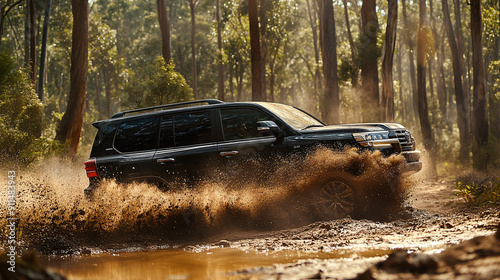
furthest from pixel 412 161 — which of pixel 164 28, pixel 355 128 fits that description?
pixel 164 28

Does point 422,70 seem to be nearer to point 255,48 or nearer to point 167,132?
point 255,48

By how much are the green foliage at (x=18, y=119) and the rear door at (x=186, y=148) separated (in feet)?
29.3

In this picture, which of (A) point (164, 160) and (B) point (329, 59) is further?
(B) point (329, 59)

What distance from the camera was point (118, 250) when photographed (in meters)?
7.05

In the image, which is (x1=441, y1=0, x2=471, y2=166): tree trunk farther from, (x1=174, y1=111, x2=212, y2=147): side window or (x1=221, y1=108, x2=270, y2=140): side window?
(x1=174, y1=111, x2=212, y2=147): side window

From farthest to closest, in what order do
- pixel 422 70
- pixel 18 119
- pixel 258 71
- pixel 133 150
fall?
pixel 422 70 → pixel 258 71 → pixel 18 119 → pixel 133 150

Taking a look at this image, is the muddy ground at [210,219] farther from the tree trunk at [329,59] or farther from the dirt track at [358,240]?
the tree trunk at [329,59]

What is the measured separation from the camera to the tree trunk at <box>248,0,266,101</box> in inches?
757

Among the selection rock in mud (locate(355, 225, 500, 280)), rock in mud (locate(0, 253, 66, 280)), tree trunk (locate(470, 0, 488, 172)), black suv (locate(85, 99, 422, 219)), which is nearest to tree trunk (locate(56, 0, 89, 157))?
black suv (locate(85, 99, 422, 219))

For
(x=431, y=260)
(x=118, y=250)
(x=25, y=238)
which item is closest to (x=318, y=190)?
(x=118, y=250)

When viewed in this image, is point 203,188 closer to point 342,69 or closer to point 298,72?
point 342,69

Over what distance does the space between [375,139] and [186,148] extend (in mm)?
2866

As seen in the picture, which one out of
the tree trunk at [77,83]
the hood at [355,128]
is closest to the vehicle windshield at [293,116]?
the hood at [355,128]

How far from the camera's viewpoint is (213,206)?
24.9ft
